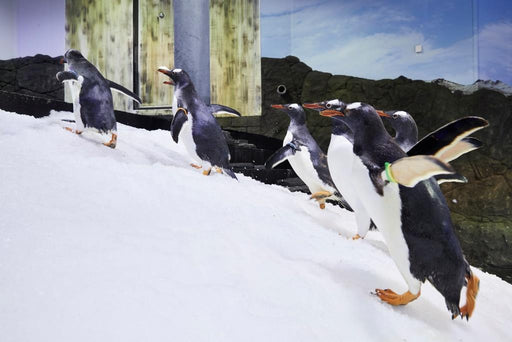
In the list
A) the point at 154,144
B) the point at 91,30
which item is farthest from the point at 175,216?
the point at 91,30

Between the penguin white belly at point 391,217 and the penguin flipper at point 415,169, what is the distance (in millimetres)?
178

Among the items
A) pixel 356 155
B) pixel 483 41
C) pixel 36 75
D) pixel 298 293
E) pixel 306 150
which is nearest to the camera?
pixel 298 293

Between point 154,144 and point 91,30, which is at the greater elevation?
point 91,30

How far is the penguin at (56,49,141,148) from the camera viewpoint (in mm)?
2107

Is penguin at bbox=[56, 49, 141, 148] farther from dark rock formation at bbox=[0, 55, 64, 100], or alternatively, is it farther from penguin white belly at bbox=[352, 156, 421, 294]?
dark rock formation at bbox=[0, 55, 64, 100]

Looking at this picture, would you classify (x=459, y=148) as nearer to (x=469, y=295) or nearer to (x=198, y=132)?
(x=469, y=295)

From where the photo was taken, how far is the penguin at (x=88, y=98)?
6.91 feet

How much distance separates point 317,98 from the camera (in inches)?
215

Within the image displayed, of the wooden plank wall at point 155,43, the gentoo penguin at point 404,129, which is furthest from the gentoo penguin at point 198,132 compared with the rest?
the wooden plank wall at point 155,43

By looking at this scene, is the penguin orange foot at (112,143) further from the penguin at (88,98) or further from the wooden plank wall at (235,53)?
the wooden plank wall at (235,53)

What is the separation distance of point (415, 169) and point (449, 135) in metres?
0.20

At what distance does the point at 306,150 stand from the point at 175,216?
4.21ft

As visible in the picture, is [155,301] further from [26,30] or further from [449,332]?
[26,30]

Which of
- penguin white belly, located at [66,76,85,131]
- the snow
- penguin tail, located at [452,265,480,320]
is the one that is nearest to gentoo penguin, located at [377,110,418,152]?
the snow
